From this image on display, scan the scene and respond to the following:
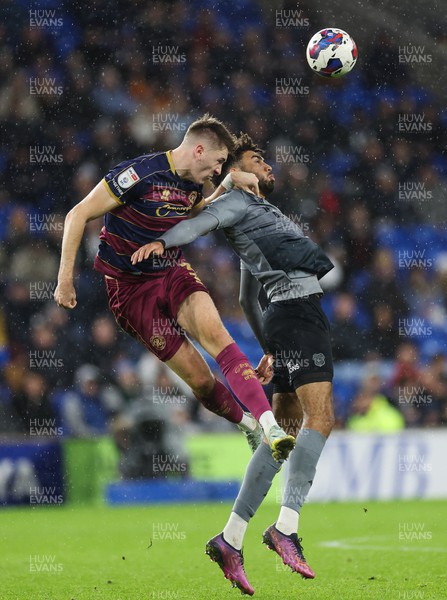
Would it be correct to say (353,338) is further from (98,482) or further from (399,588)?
(399,588)

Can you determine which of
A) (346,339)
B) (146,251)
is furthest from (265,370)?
(346,339)

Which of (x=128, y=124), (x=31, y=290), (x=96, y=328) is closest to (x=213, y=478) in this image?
(x=96, y=328)

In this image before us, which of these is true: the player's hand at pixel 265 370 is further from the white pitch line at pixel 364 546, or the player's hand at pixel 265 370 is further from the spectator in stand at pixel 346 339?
the spectator in stand at pixel 346 339

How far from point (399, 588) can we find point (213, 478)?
21.0ft

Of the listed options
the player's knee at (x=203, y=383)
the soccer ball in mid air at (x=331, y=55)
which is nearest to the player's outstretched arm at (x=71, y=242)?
the player's knee at (x=203, y=383)

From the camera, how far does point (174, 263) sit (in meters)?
6.02

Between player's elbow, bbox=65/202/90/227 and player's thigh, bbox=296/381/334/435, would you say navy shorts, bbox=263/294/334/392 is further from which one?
player's elbow, bbox=65/202/90/227

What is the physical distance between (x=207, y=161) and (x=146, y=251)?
0.80 metres

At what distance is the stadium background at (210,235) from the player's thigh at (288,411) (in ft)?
18.3

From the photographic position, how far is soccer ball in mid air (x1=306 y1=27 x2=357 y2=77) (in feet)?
24.4

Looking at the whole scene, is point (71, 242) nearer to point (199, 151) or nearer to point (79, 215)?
point (79, 215)

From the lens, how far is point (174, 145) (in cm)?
1457

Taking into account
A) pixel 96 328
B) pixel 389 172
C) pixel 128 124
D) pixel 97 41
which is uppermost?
pixel 97 41

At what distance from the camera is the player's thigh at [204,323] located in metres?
5.60
